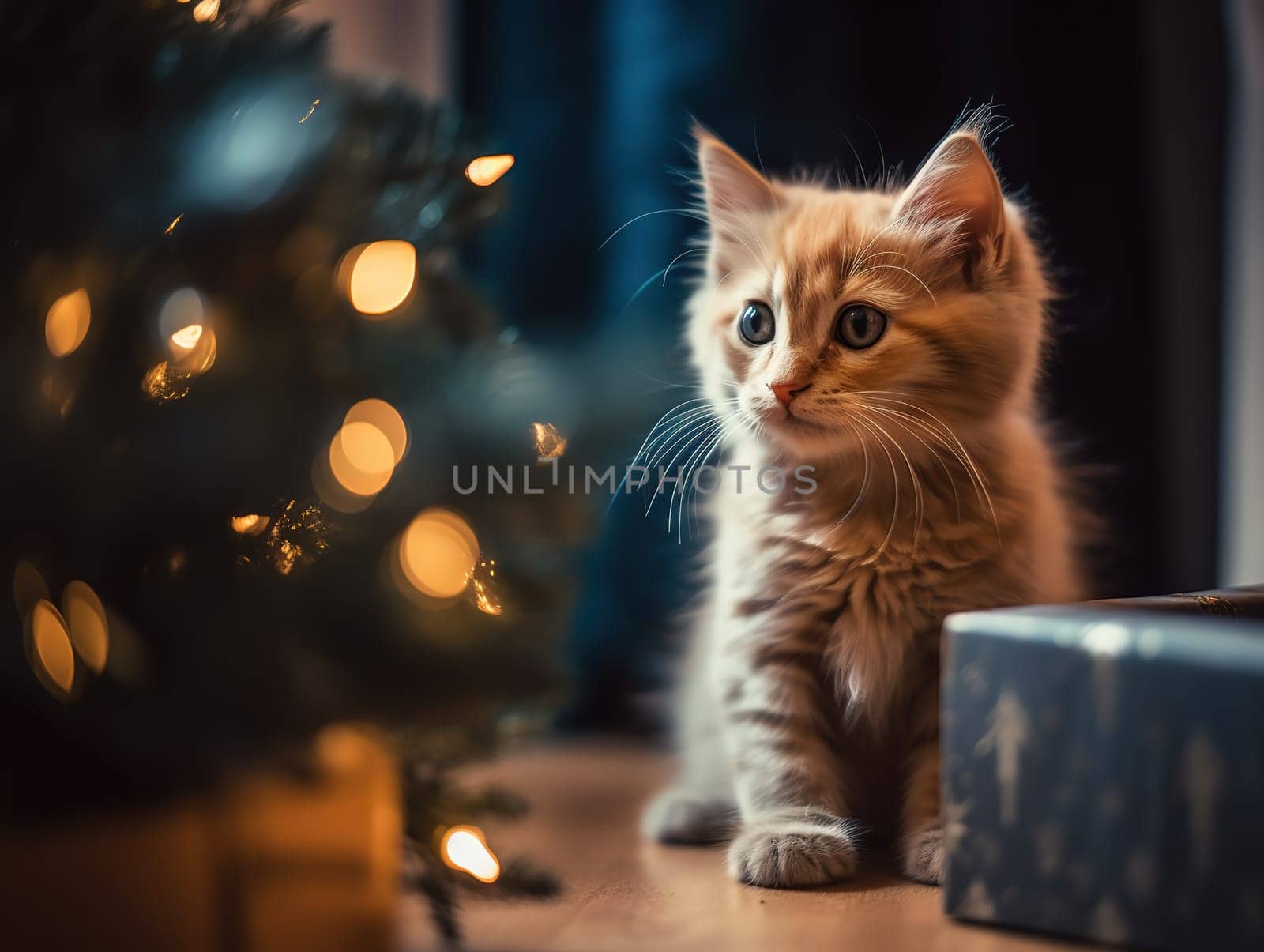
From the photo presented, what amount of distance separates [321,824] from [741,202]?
2.53 feet

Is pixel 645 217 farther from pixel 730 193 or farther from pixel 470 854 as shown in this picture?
pixel 470 854

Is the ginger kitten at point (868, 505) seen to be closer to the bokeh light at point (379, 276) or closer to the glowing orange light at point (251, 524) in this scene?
the bokeh light at point (379, 276)

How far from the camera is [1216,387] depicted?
55.8 inches

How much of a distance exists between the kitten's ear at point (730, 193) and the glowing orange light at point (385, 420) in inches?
19.8

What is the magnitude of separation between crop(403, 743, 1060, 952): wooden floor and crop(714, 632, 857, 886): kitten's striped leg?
0.05 meters

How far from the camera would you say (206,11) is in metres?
0.73

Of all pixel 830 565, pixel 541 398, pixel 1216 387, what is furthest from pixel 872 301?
pixel 1216 387

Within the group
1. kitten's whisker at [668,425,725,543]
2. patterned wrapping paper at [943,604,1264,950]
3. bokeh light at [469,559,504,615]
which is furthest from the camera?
kitten's whisker at [668,425,725,543]

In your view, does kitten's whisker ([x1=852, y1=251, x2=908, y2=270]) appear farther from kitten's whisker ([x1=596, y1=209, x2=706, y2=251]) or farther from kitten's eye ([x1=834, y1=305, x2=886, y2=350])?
kitten's whisker ([x1=596, y1=209, x2=706, y2=251])

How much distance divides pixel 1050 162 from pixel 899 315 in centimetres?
52

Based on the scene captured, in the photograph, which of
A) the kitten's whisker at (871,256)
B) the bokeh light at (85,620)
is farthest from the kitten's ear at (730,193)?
the bokeh light at (85,620)

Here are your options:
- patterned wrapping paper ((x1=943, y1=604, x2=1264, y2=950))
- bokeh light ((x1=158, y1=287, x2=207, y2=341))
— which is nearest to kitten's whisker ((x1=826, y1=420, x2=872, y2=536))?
patterned wrapping paper ((x1=943, y1=604, x2=1264, y2=950))

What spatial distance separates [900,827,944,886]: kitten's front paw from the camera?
941mm

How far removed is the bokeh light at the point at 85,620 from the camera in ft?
1.85
